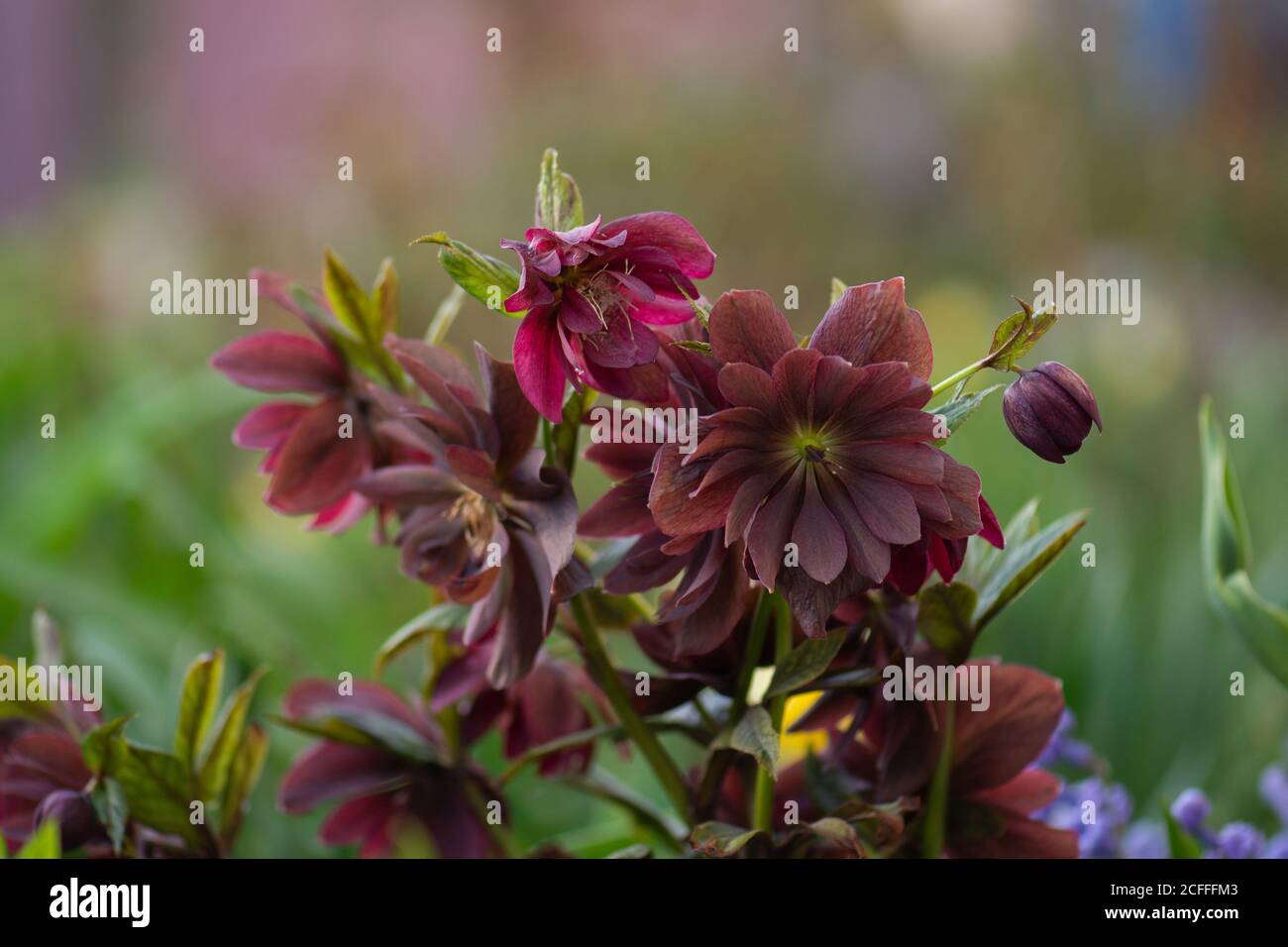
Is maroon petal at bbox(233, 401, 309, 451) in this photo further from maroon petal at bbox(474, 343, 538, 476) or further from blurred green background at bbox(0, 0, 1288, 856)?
blurred green background at bbox(0, 0, 1288, 856)

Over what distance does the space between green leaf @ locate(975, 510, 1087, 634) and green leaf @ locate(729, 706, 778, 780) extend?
0.07 m

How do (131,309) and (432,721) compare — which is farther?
(131,309)

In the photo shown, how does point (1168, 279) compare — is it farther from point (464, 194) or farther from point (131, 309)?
point (131, 309)

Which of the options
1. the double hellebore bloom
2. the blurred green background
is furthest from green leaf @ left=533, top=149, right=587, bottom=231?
the blurred green background

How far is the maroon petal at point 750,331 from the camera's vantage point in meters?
0.32

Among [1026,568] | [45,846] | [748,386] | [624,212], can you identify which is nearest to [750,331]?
[748,386]

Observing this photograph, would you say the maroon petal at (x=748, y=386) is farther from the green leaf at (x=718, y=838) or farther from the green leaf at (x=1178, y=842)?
the green leaf at (x=1178, y=842)

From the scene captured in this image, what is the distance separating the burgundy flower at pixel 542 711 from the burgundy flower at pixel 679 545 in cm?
11

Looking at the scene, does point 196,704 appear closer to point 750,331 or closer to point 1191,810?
point 750,331

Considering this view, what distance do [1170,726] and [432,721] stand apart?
533mm

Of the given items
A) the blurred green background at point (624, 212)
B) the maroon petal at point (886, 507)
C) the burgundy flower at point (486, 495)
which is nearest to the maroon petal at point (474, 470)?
the burgundy flower at point (486, 495)

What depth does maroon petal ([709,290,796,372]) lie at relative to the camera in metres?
0.32
